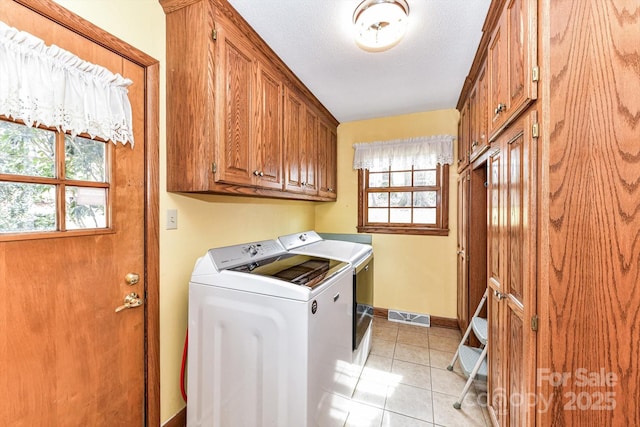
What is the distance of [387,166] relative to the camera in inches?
123

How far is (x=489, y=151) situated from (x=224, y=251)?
174 cm

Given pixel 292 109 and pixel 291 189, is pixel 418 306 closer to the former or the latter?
pixel 291 189

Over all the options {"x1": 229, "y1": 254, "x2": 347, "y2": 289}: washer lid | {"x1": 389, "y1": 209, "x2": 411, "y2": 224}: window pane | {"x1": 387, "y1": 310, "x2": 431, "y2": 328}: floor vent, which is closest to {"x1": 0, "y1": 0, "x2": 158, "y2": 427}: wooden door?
{"x1": 229, "y1": 254, "x2": 347, "y2": 289}: washer lid

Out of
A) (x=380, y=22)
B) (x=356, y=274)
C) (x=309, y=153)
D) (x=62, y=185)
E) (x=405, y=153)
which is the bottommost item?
(x=356, y=274)

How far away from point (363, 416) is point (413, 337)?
1.25 m

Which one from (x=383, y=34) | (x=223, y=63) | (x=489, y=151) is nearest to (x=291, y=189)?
(x=223, y=63)

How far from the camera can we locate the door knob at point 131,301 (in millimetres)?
1291

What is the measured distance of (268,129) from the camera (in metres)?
1.85

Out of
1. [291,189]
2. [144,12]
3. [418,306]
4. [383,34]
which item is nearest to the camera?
[144,12]

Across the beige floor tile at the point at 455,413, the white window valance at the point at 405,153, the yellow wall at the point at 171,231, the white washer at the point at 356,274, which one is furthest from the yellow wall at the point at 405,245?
the yellow wall at the point at 171,231

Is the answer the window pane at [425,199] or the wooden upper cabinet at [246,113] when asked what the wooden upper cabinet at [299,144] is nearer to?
the wooden upper cabinet at [246,113]

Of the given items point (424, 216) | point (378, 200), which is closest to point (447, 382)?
point (424, 216)

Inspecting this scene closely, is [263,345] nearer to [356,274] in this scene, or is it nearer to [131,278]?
[131,278]

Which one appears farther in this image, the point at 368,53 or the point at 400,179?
the point at 400,179
